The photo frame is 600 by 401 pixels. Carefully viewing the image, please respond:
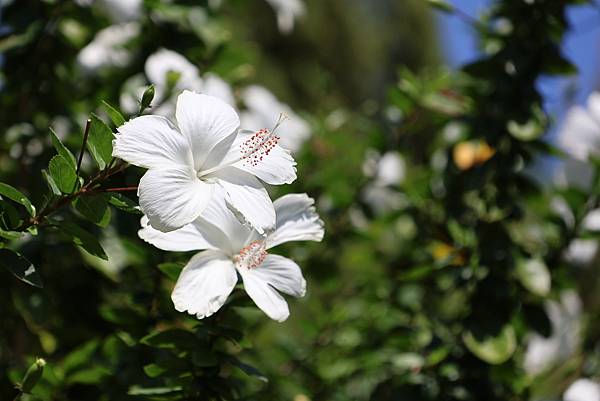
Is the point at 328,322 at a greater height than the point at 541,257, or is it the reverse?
the point at 541,257

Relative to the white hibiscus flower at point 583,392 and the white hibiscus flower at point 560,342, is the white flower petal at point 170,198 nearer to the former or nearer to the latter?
the white hibiscus flower at point 583,392

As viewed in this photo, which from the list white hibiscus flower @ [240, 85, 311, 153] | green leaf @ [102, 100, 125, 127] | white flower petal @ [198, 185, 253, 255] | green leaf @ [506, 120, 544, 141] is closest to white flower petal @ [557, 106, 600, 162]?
green leaf @ [506, 120, 544, 141]

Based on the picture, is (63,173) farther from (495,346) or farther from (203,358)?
(495,346)

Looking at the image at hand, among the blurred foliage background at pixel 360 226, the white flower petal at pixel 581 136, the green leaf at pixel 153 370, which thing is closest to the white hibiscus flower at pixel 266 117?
the blurred foliage background at pixel 360 226

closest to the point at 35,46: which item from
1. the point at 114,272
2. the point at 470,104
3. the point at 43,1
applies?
the point at 43,1

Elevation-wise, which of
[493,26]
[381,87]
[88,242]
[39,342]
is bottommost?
Result: [39,342]

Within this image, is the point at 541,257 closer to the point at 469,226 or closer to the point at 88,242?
the point at 469,226
